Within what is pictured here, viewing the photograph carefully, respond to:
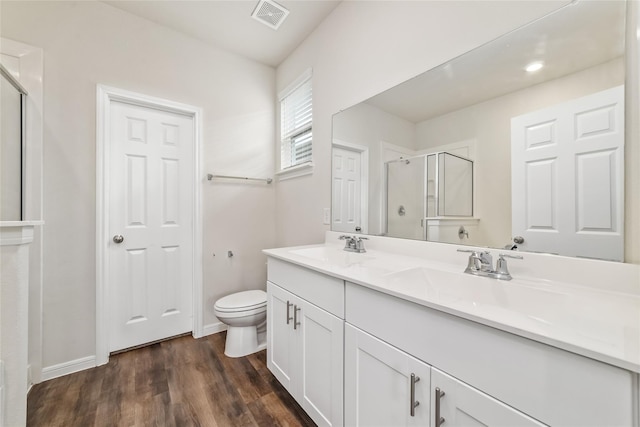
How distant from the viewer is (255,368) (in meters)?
1.77

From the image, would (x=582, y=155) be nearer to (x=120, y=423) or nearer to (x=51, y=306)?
(x=120, y=423)

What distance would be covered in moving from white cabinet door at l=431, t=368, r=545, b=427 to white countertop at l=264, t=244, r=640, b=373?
21 centimetres

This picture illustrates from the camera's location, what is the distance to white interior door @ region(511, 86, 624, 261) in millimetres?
827

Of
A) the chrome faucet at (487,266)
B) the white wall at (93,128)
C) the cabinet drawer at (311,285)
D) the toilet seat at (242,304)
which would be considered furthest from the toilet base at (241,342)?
the chrome faucet at (487,266)

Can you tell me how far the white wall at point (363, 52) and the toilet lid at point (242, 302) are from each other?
0.61m

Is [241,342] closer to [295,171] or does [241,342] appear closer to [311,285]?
[311,285]

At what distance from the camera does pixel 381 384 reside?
0.90 m

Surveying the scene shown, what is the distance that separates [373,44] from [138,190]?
7.10ft

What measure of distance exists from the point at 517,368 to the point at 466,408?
0.20 m

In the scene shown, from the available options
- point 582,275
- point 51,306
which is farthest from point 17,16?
point 582,275

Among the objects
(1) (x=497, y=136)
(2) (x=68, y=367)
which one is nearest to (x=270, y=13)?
(1) (x=497, y=136)

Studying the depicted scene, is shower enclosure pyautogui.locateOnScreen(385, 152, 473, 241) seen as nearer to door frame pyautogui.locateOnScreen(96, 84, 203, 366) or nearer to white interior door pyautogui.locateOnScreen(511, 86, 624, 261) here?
white interior door pyautogui.locateOnScreen(511, 86, 624, 261)

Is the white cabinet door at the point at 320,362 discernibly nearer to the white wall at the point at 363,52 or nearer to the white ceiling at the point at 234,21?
the white wall at the point at 363,52

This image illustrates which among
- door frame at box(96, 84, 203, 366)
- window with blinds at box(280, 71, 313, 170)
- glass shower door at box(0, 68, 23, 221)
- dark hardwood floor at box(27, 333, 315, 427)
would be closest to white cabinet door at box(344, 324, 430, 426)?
dark hardwood floor at box(27, 333, 315, 427)
